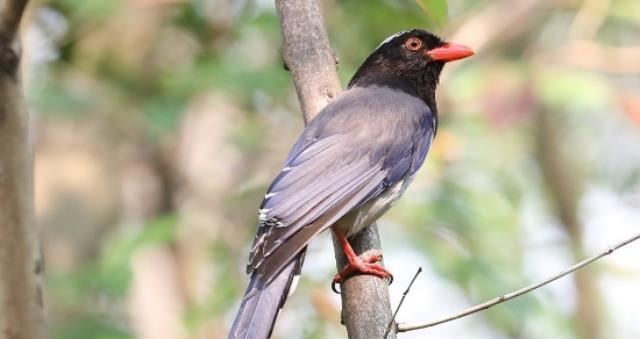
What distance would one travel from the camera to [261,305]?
3662mm

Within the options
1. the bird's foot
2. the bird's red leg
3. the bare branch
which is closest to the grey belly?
the bird's red leg

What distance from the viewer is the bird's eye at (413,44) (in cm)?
531

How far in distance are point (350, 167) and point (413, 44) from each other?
1169mm

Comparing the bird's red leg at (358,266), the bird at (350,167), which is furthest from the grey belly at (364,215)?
the bird's red leg at (358,266)

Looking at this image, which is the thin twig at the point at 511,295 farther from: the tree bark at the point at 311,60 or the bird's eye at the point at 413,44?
the bird's eye at the point at 413,44

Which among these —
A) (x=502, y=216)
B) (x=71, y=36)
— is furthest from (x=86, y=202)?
(x=502, y=216)

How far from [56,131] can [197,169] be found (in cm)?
103

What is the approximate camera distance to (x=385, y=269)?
379cm

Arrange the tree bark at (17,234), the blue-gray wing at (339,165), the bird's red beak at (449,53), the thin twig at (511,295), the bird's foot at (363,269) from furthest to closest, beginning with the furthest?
1. the bird's red beak at (449,53)
2. the blue-gray wing at (339,165)
3. the bird's foot at (363,269)
4. the tree bark at (17,234)
5. the thin twig at (511,295)

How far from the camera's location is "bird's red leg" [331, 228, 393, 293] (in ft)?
12.2

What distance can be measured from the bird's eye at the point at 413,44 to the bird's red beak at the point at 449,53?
63 mm

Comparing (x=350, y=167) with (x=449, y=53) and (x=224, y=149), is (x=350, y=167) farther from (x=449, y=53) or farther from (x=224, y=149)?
(x=224, y=149)

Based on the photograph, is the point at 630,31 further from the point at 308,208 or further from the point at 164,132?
the point at 308,208

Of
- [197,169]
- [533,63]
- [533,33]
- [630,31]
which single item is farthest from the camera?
[630,31]
